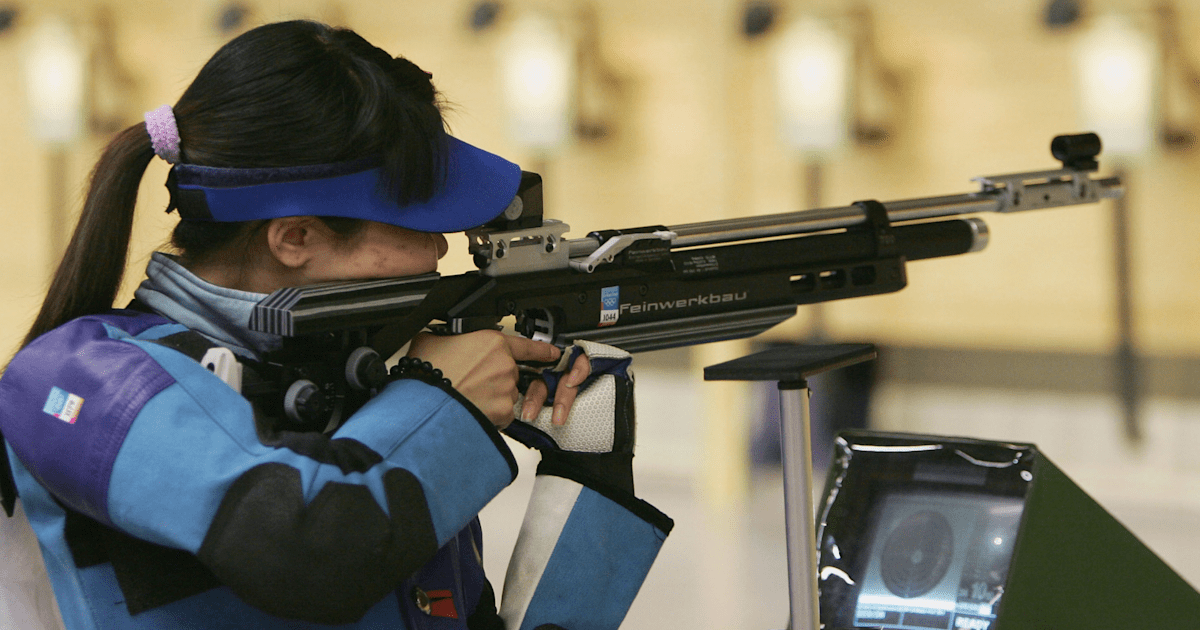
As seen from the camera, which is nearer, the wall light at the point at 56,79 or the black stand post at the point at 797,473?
the black stand post at the point at 797,473

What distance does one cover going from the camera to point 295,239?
2.96 ft

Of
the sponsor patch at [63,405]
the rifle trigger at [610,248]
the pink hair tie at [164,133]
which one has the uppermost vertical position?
the pink hair tie at [164,133]

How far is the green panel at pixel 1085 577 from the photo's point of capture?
996 millimetres

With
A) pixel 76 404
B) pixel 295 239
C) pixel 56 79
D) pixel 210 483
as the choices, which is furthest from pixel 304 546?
pixel 56 79

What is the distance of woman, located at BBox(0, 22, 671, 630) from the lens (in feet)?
2.35

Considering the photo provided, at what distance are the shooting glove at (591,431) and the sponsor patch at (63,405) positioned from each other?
36 cm

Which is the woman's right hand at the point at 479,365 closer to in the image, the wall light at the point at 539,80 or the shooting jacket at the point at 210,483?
the shooting jacket at the point at 210,483

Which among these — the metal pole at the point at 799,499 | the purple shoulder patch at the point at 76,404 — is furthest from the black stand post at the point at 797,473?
the purple shoulder patch at the point at 76,404

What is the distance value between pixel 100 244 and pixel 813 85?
2.44 meters

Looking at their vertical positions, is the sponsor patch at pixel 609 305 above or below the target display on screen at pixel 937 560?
above

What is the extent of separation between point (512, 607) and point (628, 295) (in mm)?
346

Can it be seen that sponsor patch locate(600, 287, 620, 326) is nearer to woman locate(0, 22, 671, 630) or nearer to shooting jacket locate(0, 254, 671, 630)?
woman locate(0, 22, 671, 630)

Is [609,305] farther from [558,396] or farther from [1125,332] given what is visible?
[1125,332]

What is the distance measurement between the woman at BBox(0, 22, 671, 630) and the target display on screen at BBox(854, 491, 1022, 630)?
0.80ft
